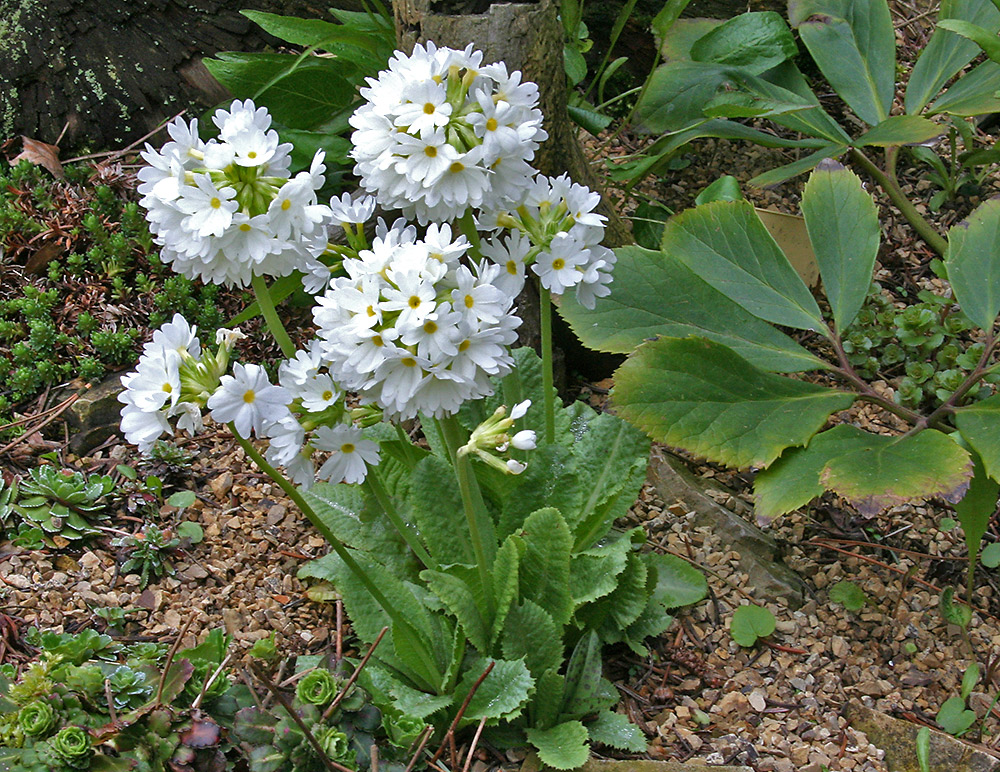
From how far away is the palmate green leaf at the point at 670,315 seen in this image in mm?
2148

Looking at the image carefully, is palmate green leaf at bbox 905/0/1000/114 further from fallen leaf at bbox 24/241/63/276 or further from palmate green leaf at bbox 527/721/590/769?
fallen leaf at bbox 24/241/63/276

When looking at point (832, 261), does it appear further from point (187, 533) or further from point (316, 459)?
point (187, 533)

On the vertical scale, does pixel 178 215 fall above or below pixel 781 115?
above

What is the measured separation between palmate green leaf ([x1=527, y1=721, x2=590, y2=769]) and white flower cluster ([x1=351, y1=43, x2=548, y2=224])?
1002mm

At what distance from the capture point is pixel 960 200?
3.27 m

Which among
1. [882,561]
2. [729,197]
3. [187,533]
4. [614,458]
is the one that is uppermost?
[729,197]

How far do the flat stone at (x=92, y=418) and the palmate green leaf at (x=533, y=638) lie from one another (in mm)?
1423

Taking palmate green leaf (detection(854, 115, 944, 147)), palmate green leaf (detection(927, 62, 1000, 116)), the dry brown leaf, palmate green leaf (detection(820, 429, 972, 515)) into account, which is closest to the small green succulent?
the dry brown leaf

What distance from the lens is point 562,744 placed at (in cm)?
170

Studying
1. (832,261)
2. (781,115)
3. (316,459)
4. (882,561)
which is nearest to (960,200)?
(781,115)

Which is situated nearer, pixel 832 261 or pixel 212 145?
pixel 212 145

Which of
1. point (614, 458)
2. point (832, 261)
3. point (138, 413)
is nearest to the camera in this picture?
point (138, 413)

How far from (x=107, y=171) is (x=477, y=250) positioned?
2.01 meters

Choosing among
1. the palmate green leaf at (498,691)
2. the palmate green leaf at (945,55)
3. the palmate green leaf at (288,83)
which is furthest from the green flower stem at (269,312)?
the palmate green leaf at (945,55)
